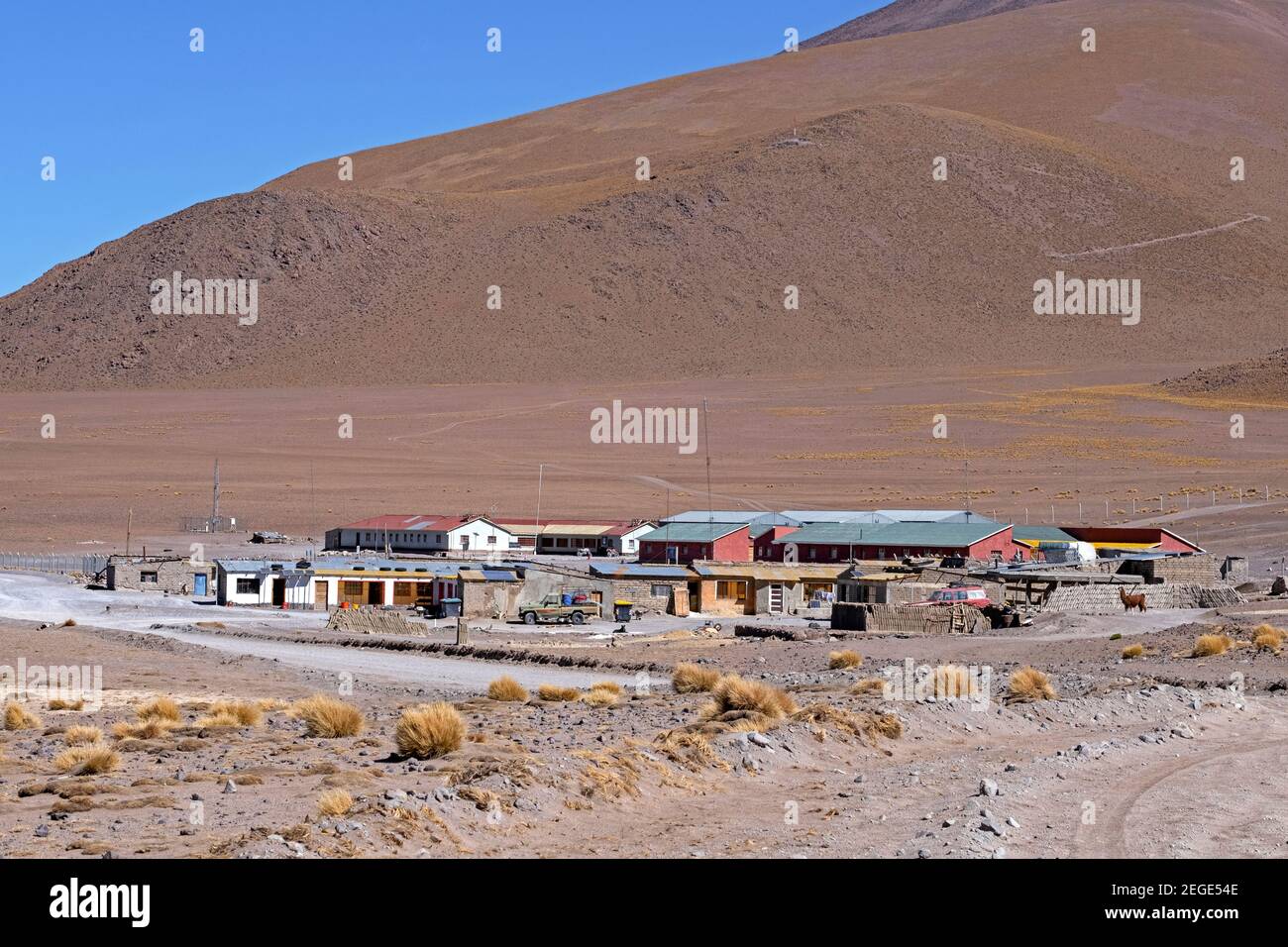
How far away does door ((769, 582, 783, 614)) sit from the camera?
47.7m

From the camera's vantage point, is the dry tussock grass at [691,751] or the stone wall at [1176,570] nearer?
the dry tussock grass at [691,751]

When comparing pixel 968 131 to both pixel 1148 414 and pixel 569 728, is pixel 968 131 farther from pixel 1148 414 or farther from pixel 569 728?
pixel 569 728

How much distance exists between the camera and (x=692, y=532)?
60.9 meters

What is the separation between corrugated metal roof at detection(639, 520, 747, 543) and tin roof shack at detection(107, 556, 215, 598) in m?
17.3

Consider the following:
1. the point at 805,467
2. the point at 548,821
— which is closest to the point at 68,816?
the point at 548,821

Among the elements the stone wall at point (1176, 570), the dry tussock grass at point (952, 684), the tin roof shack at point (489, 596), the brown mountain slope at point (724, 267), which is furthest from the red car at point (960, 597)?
the brown mountain slope at point (724, 267)

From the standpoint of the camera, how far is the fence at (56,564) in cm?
6056

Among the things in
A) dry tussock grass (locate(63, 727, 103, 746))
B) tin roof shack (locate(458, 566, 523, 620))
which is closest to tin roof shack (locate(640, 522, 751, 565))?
tin roof shack (locate(458, 566, 523, 620))

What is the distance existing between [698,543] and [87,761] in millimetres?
43859

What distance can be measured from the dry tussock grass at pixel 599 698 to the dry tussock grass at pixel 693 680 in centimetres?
145

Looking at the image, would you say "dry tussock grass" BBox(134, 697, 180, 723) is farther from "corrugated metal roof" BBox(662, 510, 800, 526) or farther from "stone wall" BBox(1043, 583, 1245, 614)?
"corrugated metal roof" BBox(662, 510, 800, 526)

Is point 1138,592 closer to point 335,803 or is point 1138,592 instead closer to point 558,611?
point 558,611

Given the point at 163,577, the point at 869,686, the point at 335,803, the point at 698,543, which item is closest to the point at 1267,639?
the point at 869,686

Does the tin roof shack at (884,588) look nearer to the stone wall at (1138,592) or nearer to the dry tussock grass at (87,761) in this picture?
the stone wall at (1138,592)
